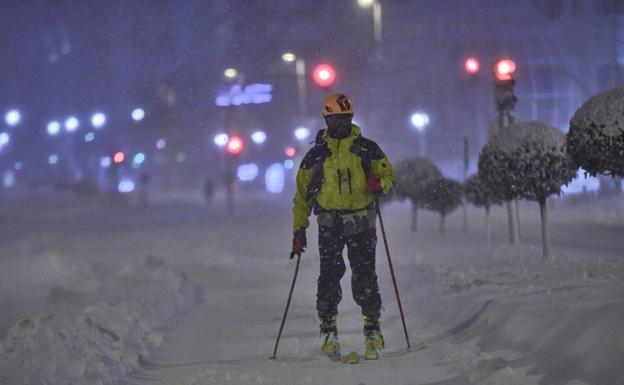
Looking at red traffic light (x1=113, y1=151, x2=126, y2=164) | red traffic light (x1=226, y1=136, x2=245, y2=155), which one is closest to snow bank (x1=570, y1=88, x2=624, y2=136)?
red traffic light (x1=226, y1=136, x2=245, y2=155)

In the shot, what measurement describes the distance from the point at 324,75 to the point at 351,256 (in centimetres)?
642

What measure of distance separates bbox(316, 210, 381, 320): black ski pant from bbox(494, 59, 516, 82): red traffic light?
9.16m

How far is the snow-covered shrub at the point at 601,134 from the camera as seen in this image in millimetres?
9484

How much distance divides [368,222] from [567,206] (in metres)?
37.3

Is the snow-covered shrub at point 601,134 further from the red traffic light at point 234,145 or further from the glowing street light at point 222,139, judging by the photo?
the glowing street light at point 222,139

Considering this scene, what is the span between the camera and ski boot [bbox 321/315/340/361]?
588cm

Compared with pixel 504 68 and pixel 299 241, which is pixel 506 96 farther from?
pixel 299 241

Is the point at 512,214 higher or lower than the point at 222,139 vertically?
lower

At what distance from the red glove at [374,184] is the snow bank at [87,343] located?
2.30 m

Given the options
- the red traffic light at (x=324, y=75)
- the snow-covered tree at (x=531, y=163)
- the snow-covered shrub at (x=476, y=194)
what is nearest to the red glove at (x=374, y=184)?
the red traffic light at (x=324, y=75)

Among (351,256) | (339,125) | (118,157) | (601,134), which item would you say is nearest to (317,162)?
(339,125)

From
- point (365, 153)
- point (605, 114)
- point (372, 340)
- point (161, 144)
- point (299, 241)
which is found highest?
point (161, 144)

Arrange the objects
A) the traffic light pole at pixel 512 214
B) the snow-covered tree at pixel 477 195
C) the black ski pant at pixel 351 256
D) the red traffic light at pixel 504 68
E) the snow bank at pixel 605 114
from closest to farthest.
→ 1. the black ski pant at pixel 351 256
2. the snow bank at pixel 605 114
3. the red traffic light at pixel 504 68
4. the traffic light pole at pixel 512 214
5. the snow-covered tree at pixel 477 195

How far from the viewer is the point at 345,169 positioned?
5949 mm
